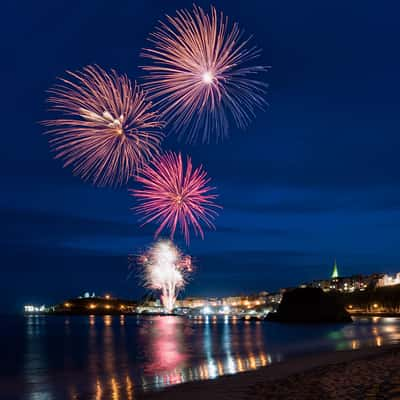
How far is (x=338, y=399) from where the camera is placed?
18938 millimetres

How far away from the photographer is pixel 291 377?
26.9 meters

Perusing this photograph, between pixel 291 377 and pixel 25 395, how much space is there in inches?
588

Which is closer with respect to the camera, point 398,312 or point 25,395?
point 25,395

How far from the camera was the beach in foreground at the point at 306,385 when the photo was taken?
800 inches

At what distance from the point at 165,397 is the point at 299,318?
5335 inches

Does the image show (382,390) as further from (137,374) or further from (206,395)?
(137,374)

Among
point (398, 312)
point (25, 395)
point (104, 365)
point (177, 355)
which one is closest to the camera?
point (25, 395)

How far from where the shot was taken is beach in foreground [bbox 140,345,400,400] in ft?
66.6

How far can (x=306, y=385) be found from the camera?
23.2 m

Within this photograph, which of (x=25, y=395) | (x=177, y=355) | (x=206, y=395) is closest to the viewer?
(x=206, y=395)

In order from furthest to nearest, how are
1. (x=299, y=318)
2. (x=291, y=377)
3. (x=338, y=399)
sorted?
(x=299, y=318) → (x=291, y=377) → (x=338, y=399)

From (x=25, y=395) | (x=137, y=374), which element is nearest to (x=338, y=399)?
(x=25, y=395)

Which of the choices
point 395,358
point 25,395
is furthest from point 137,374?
point 395,358

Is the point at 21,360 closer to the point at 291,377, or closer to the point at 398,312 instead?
the point at 291,377
